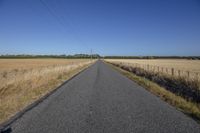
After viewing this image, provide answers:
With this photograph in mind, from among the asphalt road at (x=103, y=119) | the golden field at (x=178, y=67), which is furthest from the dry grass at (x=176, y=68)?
the asphalt road at (x=103, y=119)

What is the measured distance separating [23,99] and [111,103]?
3.71m

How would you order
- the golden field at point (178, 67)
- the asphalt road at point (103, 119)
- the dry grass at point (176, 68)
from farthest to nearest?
the golden field at point (178, 67) → the dry grass at point (176, 68) → the asphalt road at point (103, 119)

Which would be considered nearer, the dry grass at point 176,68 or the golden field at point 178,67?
the dry grass at point 176,68

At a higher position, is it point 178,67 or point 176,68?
→ point 176,68

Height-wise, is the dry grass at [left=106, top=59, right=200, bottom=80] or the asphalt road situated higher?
the asphalt road

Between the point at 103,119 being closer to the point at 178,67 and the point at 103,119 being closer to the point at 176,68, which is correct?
the point at 176,68

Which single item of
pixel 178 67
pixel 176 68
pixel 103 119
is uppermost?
pixel 103 119

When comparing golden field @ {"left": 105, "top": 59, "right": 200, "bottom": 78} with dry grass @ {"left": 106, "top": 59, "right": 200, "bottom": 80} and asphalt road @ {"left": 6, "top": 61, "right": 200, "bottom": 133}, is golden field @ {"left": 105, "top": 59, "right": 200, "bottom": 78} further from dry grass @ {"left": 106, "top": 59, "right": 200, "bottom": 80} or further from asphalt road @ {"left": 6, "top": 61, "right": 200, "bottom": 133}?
asphalt road @ {"left": 6, "top": 61, "right": 200, "bottom": 133}

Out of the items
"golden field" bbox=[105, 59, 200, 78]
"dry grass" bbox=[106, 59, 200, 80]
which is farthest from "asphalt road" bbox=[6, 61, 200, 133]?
"golden field" bbox=[105, 59, 200, 78]

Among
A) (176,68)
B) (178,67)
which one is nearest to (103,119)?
(176,68)

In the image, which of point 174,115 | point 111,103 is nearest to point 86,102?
point 111,103

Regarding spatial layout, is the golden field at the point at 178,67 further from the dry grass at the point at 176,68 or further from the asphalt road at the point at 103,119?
the asphalt road at the point at 103,119

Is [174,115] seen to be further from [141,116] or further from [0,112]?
[0,112]

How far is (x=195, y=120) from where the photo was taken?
684cm
